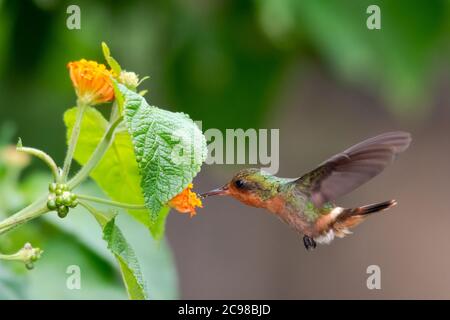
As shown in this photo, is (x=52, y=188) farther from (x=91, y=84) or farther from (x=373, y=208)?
(x=373, y=208)

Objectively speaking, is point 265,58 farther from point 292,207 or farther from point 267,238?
point 267,238

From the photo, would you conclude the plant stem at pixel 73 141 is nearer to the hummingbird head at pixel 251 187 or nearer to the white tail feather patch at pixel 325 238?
the hummingbird head at pixel 251 187

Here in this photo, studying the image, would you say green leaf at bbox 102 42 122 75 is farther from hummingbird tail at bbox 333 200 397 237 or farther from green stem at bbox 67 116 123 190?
hummingbird tail at bbox 333 200 397 237

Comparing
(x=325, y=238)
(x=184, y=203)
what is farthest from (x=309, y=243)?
(x=184, y=203)

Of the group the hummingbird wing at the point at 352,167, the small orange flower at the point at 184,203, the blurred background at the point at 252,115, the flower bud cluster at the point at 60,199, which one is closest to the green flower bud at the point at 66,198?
the flower bud cluster at the point at 60,199
